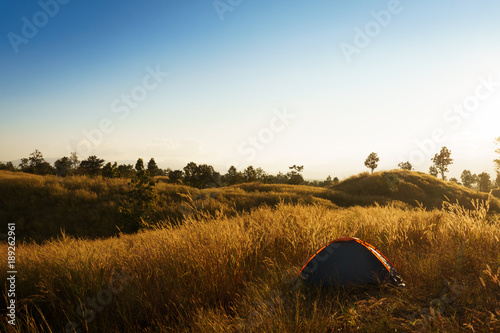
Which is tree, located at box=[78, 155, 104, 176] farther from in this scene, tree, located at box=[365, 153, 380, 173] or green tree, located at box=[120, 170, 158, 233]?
tree, located at box=[365, 153, 380, 173]

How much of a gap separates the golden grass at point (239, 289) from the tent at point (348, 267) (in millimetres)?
219

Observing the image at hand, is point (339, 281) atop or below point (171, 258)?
below

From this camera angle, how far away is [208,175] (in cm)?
4362

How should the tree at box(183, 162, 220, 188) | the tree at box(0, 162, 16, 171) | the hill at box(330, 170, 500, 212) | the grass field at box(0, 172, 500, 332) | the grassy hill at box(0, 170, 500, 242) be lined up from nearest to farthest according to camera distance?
the grass field at box(0, 172, 500, 332) → the grassy hill at box(0, 170, 500, 242) → the hill at box(330, 170, 500, 212) → the tree at box(183, 162, 220, 188) → the tree at box(0, 162, 16, 171)

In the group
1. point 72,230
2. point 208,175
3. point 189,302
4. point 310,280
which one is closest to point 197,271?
point 189,302

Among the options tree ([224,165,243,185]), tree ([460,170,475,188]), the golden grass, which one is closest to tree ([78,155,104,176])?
tree ([224,165,243,185])

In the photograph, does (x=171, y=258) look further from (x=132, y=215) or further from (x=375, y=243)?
(x=132, y=215)

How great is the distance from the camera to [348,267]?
4.39 metres

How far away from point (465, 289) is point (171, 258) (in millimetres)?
4392

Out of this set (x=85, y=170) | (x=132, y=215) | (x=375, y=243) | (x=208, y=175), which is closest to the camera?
(x=375, y=243)

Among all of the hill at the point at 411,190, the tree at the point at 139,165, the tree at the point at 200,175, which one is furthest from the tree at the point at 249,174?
the tree at the point at 139,165

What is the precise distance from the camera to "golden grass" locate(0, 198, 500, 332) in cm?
298

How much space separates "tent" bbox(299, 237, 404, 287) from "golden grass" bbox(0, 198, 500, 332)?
22 centimetres

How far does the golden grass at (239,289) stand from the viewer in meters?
2.98
